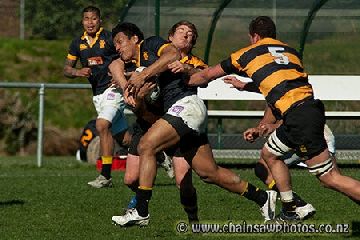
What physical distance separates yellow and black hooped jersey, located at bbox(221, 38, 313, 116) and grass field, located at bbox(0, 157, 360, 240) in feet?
3.71

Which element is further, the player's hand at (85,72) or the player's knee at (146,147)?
the player's hand at (85,72)

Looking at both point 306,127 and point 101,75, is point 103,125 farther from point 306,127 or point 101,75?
point 306,127

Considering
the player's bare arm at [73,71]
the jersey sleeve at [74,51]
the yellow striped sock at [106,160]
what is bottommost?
the yellow striped sock at [106,160]

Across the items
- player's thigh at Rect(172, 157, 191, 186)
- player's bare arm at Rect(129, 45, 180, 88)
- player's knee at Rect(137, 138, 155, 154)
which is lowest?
player's thigh at Rect(172, 157, 191, 186)

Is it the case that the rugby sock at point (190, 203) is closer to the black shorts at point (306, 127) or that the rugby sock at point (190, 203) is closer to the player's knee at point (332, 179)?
the black shorts at point (306, 127)

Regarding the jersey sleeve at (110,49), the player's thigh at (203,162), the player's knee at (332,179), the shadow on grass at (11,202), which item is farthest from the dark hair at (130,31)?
the jersey sleeve at (110,49)

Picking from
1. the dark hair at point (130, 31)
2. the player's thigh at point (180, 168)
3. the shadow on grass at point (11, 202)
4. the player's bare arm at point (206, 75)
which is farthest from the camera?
the shadow on grass at point (11, 202)

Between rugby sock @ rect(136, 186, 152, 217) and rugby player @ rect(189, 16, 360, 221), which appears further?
rugby sock @ rect(136, 186, 152, 217)

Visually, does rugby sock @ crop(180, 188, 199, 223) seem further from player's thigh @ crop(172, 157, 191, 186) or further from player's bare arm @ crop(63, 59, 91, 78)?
player's bare arm @ crop(63, 59, 91, 78)

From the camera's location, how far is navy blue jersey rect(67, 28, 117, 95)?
15305mm

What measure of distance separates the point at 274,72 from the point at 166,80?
1059 mm

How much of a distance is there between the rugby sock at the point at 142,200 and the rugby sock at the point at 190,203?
1.33 ft

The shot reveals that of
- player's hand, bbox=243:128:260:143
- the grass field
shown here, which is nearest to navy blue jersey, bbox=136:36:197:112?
player's hand, bbox=243:128:260:143

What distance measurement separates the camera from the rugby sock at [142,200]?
10.2 metres
